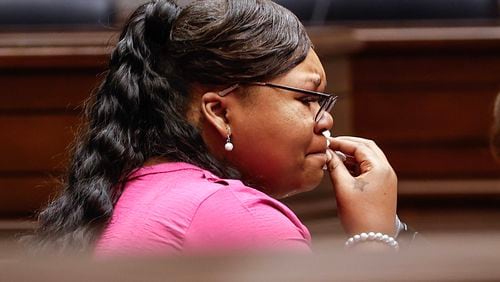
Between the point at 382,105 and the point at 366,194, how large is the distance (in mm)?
2042

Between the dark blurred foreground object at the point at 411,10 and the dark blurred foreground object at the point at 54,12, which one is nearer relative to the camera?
the dark blurred foreground object at the point at 54,12

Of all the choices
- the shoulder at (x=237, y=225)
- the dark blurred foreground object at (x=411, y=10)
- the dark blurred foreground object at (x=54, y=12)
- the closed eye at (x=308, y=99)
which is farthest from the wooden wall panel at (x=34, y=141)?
the shoulder at (x=237, y=225)

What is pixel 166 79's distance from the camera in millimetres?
1476

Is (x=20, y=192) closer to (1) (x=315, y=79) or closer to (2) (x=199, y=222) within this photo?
(1) (x=315, y=79)

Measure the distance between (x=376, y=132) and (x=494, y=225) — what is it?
2.84 metres

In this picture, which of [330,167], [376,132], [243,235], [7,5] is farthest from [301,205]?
[243,235]

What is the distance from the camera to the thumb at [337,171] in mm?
1532

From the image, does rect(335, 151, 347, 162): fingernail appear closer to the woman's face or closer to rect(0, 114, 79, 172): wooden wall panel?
the woman's face

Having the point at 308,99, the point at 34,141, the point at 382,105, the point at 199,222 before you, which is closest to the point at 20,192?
the point at 34,141

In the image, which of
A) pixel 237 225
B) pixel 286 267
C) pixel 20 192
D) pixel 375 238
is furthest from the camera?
pixel 20 192

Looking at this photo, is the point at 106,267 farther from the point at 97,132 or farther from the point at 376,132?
the point at 376,132

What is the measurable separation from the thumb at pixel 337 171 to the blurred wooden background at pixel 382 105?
1604 mm

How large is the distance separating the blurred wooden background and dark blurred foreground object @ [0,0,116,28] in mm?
82

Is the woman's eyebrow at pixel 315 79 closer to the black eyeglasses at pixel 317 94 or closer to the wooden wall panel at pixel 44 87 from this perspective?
the black eyeglasses at pixel 317 94
